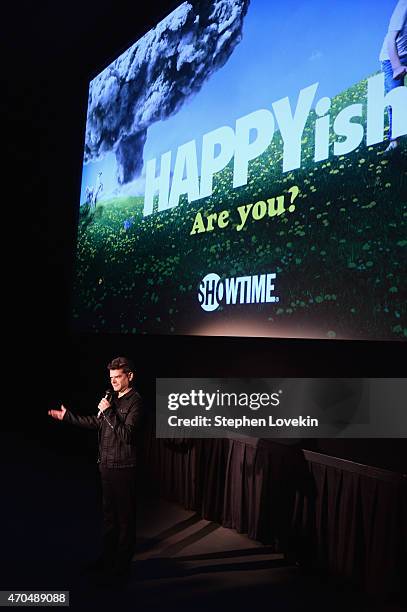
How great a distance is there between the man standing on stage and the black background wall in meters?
2.34

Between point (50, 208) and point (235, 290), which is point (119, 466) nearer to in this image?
point (235, 290)

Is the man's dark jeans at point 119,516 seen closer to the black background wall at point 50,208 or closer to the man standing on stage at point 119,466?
the man standing on stage at point 119,466

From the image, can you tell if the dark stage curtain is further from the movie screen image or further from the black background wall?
the black background wall

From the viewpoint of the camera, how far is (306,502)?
3.64 meters

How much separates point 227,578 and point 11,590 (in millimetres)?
1310

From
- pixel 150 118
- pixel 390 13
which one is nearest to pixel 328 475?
pixel 390 13

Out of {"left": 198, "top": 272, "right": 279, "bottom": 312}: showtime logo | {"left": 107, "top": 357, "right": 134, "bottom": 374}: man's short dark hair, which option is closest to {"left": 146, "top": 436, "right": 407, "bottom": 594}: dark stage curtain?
{"left": 198, "top": 272, "right": 279, "bottom": 312}: showtime logo

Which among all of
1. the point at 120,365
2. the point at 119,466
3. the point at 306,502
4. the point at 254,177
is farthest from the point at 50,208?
the point at 306,502

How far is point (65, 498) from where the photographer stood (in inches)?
203

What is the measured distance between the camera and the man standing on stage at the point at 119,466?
324 cm

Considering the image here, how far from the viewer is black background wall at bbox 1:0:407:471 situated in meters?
6.54

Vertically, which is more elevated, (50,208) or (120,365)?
(50,208)

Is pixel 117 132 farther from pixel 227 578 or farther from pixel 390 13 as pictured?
pixel 227 578

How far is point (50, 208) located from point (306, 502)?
239 inches
